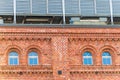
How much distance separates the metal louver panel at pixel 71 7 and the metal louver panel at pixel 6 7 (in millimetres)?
4900

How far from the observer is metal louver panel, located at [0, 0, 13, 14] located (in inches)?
1328

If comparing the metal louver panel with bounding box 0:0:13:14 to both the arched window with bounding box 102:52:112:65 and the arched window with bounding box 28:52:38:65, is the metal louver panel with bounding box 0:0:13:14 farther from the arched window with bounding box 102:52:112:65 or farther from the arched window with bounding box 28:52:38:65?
the arched window with bounding box 102:52:112:65

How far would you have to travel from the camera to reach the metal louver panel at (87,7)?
34.7 metres

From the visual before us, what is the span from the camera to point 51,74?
32281 mm

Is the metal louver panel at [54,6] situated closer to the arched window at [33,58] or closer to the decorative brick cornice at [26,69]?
the arched window at [33,58]

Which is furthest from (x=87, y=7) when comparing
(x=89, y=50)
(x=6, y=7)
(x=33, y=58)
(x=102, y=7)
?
(x=6, y=7)

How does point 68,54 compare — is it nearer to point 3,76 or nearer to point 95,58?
point 95,58

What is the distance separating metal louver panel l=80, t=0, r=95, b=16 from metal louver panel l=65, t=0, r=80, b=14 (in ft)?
1.52

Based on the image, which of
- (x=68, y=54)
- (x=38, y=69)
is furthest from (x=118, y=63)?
(x=38, y=69)

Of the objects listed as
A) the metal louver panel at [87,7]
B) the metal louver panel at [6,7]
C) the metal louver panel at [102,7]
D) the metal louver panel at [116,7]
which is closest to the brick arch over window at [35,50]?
the metal louver panel at [6,7]

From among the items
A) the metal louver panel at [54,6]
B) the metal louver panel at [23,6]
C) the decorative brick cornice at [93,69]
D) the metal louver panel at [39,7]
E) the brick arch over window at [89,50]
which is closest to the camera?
the decorative brick cornice at [93,69]

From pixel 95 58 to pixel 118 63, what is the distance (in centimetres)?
203

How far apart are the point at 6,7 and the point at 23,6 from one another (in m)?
1.47

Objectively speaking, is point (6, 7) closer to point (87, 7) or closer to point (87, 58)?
point (87, 7)
